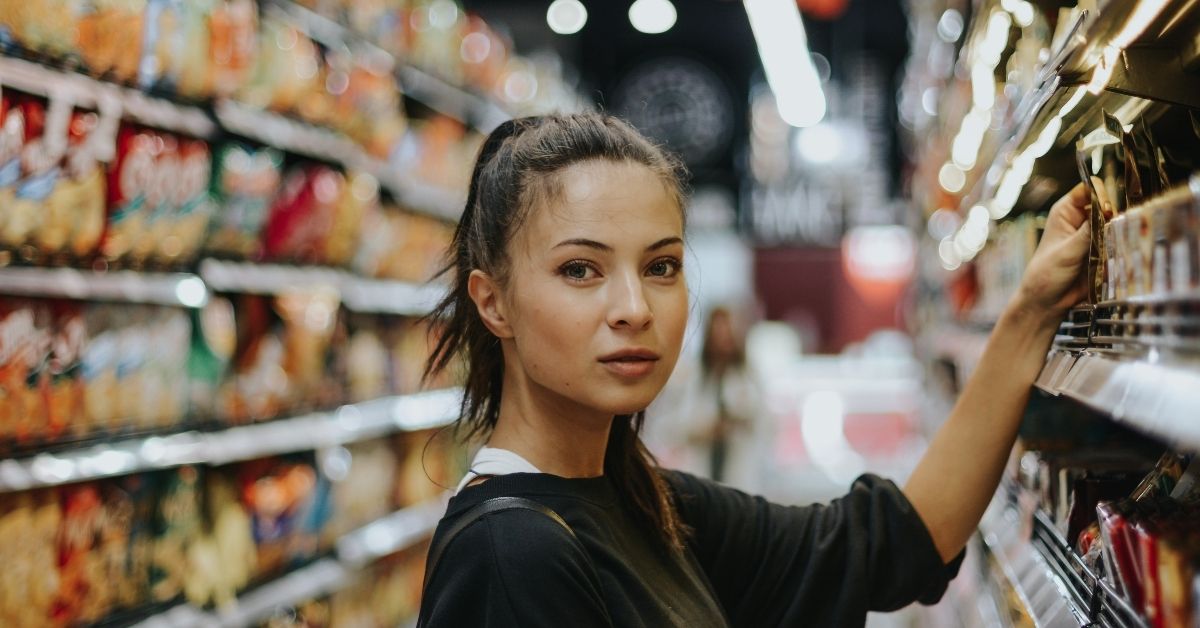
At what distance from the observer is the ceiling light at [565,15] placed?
10.1m

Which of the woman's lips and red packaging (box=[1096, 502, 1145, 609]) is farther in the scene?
the woman's lips

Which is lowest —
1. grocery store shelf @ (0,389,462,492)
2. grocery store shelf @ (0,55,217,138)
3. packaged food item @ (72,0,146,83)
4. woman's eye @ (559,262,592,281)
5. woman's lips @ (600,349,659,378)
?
grocery store shelf @ (0,389,462,492)

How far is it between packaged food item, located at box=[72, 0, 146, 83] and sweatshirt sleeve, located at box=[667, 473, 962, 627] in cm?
155

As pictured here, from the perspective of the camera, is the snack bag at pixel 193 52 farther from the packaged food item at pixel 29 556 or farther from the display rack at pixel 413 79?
the packaged food item at pixel 29 556

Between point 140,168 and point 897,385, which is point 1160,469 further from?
point 897,385

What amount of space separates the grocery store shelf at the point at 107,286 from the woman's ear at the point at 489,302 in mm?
1199

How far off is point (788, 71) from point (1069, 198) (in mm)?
6663

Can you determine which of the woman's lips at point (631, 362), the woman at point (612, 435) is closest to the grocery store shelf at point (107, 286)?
the woman at point (612, 435)

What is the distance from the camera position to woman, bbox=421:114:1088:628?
4.03 ft

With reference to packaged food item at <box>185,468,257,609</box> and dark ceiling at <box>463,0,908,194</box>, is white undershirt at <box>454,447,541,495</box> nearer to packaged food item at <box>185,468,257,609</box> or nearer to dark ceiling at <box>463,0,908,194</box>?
packaged food item at <box>185,468,257,609</box>

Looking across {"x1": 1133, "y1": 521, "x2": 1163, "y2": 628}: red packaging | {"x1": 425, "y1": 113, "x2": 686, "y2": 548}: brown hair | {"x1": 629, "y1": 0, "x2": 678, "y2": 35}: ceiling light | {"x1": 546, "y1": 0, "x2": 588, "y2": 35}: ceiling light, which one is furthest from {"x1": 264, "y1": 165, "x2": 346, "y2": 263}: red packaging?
{"x1": 546, "y1": 0, "x2": 588, "y2": 35}: ceiling light

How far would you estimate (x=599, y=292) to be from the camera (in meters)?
1.33

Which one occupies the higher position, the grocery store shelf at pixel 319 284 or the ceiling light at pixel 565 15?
the ceiling light at pixel 565 15

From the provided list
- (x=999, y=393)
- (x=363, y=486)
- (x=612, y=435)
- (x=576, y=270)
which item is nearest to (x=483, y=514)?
(x=576, y=270)
